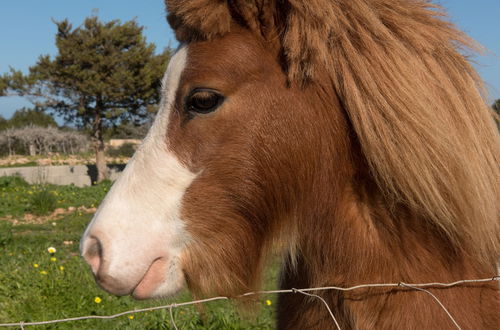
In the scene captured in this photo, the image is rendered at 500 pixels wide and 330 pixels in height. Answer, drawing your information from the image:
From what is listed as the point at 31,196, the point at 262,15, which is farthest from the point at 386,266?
the point at 31,196

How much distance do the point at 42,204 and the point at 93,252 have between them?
997 centimetres

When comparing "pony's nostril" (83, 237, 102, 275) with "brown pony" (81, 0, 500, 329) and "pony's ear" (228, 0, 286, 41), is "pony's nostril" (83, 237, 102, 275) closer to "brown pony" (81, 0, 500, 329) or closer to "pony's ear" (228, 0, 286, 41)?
"brown pony" (81, 0, 500, 329)

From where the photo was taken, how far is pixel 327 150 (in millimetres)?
1473

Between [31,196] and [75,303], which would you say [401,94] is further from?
[31,196]

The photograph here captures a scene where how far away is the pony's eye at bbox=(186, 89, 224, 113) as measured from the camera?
1460 millimetres

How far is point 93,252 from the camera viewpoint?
144 cm

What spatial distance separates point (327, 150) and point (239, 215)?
35cm

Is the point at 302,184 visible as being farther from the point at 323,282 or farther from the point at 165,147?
the point at 165,147

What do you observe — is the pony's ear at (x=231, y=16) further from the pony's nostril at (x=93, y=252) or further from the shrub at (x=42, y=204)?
the shrub at (x=42, y=204)

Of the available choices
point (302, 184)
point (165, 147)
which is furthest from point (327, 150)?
point (165, 147)

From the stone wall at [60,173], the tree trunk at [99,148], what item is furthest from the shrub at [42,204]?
the tree trunk at [99,148]

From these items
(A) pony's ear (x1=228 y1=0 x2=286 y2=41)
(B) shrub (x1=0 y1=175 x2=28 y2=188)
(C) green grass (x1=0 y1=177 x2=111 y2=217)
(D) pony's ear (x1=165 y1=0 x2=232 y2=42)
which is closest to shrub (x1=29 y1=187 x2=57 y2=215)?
(C) green grass (x1=0 y1=177 x2=111 y2=217)

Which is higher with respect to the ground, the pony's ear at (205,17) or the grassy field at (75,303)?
the pony's ear at (205,17)

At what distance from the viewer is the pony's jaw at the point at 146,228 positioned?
141 centimetres
